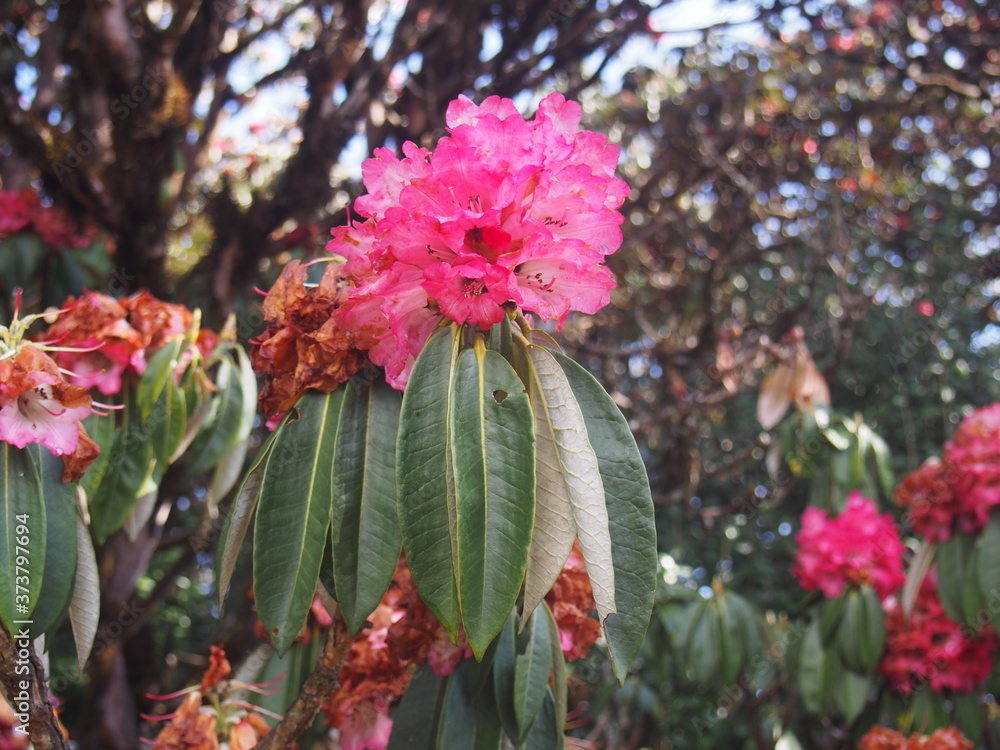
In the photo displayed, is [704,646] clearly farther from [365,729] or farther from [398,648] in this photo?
[398,648]

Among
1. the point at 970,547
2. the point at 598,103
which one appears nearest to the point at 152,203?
the point at 970,547

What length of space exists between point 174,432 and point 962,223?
513cm

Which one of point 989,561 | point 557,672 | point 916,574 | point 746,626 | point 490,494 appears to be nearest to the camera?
point 490,494

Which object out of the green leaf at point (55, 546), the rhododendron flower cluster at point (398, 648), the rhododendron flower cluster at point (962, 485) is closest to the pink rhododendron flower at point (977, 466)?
the rhododendron flower cluster at point (962, 485)

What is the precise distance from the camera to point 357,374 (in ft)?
3.20

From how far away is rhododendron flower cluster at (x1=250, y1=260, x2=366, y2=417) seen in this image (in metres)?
0.93

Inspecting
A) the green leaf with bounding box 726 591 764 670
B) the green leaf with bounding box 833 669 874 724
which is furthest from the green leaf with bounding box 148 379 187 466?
the green leaf with bounding box 833 669 874 724

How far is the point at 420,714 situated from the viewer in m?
1.14

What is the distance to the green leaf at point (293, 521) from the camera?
82cm

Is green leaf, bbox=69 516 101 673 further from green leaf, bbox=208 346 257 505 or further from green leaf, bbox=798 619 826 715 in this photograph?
green leaf, bbox=798 619 826 715

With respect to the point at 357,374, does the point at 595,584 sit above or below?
below

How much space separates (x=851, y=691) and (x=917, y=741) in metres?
0.40

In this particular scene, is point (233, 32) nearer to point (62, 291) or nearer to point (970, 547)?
point (62, 291)

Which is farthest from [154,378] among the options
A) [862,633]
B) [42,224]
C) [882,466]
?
[882,466]
